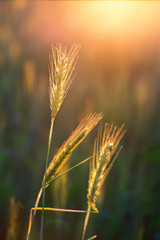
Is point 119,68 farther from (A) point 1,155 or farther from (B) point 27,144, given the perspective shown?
(A) point 1,155

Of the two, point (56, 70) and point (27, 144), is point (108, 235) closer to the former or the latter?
point (27, 144)

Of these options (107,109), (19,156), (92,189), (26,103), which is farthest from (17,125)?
(92,189)

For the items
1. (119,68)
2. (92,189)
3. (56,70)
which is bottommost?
(92,189)

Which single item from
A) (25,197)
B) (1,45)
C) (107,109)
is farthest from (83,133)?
(1,45)

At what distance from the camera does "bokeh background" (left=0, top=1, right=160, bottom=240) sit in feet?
5.34

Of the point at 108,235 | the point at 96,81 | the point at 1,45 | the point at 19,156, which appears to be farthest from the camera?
the point at 1,45

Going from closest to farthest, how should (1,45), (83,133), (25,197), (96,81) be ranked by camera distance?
(83,133) < (25,197) < (96,81) < (1,45)

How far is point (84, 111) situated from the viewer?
2.61 meters

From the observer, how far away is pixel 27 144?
91.1 inches

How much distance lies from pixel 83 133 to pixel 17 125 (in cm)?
218

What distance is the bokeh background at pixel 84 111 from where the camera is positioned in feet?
5.34

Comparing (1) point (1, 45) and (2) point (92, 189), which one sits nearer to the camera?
(2) point (92, 189)

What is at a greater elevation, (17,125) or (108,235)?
(17,125)

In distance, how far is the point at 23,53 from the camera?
135 inches
